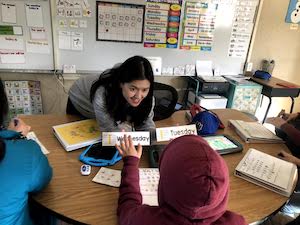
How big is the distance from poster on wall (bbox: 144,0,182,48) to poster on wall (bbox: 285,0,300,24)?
1.41 meters

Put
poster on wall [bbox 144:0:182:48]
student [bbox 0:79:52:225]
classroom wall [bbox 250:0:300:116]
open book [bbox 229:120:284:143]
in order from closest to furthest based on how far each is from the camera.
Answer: student [bbox 0:79:52:225], open book [bbox 229:120:284:143], poster on wall [bbox 144:0:182:48], classroom wall [bbox 250:0:300:116]

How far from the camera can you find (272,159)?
1.31 m

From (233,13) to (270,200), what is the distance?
236 cm

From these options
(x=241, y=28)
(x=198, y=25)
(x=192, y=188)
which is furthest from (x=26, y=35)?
(x=192, y=188)

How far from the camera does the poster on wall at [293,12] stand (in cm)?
308

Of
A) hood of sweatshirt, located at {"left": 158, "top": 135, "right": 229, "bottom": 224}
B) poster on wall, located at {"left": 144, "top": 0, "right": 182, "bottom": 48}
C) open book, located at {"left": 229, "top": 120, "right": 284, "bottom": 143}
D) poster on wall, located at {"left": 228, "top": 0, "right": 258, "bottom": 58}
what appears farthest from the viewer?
poster on wall, located at {"left": 228, "top": 0, "right": 258, "bottom": 58}

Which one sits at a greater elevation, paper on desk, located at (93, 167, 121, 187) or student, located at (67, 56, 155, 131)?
student, located at (67, 56, 155, 131)

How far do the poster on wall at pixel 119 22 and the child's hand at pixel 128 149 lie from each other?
1.77 m

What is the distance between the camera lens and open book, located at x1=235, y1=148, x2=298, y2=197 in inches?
44.1

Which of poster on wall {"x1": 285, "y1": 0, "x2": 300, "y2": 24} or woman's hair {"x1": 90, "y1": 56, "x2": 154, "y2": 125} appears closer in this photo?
woman's hair {"x1": 90, "y1": 56, "x2": 154, "y2": 125}

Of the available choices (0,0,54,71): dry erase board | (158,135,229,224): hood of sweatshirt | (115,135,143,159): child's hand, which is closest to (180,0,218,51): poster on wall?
(0,0,54,71): dry erase board

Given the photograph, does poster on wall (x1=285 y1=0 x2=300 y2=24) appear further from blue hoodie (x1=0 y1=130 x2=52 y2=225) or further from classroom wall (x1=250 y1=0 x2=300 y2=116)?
blue hoodie (x1=0 y1=130 x2=52 y2=225)

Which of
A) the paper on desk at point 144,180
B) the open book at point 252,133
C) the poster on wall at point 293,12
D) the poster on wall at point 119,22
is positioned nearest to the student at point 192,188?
the paper on desk at point 144,180

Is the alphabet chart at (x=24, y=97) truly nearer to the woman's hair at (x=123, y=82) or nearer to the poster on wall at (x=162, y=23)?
the poster on wall at (x=162, y=23)
